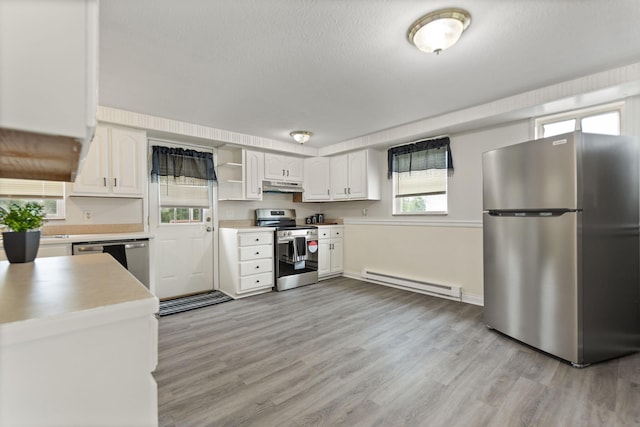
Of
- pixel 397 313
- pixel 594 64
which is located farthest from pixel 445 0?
pixel 397 313

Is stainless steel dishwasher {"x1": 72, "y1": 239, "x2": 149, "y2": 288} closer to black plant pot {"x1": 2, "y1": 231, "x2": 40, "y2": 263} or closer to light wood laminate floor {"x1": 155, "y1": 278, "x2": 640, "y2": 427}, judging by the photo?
light wood laminate floor {"x1": 155, "y1": 278, "x2": 640, "y2": 427}

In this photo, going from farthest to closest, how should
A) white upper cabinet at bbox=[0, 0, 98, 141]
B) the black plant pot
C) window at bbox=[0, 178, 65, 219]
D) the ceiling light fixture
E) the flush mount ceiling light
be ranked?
1. the ceiling light fixture
2. window at bbox=[0, 178, 65, 219]
3. the flush mount ceiling light
4. the black plant pot
5. white upper cabinet at bbox=[0, 0, 98, 141]

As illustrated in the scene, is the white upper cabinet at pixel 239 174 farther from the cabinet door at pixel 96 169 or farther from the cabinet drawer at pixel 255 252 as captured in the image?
the cabinet door at pixel 96 169

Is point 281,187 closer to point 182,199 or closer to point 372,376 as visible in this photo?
point 182,199

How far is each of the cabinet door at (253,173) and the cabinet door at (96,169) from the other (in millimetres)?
1655

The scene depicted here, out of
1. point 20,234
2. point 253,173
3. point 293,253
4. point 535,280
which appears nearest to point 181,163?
point 253,173

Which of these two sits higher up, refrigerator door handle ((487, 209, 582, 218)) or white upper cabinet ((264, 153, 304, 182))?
white upper cabinet ((264, 153, 304, 182))

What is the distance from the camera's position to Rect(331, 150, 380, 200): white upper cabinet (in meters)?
4.52

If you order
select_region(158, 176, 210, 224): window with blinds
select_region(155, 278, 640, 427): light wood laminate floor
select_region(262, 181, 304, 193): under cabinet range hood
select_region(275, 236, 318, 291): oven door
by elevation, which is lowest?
select_region(155, 278, 640, 427): light wood laminate floor

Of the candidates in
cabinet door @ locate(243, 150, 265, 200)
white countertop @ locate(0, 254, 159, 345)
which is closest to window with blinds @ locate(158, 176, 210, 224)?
cabinet door @ locate(243, 150, 265, 200)

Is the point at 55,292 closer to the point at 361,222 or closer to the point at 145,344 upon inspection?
the point at 145,344

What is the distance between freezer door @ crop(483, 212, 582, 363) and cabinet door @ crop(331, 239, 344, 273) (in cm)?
255

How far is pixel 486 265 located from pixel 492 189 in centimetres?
74

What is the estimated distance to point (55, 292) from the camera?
2.61 feet
